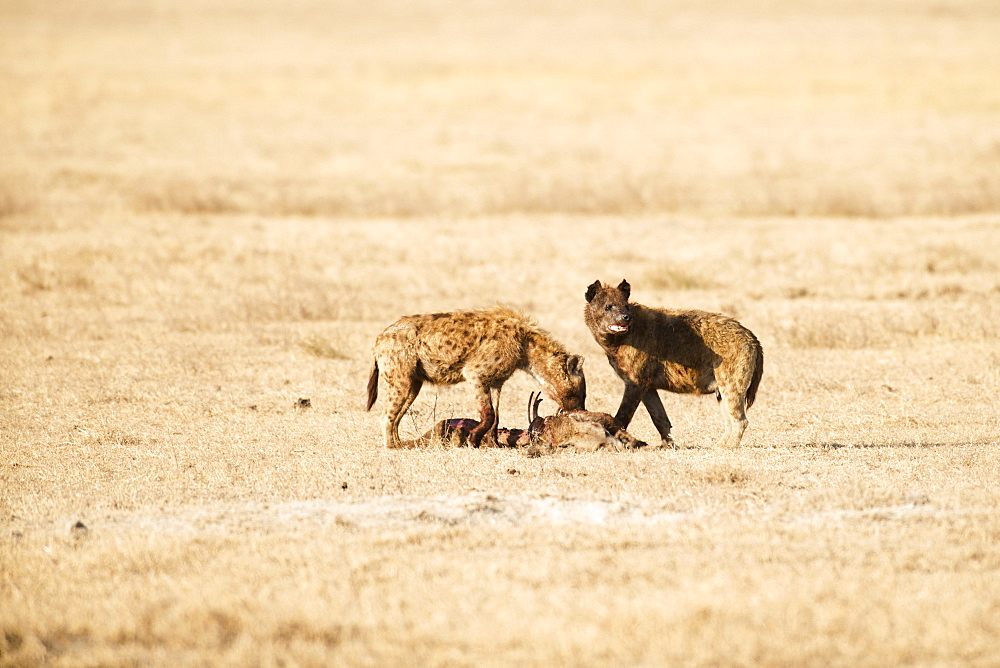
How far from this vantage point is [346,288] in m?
17.6

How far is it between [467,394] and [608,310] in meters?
3.18

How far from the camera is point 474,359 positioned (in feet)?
33.2

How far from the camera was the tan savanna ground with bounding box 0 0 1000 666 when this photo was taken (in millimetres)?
6609

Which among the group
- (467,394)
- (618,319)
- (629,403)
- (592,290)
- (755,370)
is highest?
(592,290)

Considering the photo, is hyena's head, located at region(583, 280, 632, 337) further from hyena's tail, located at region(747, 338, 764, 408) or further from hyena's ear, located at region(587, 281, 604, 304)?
hyena's tail, located at region(747, 338, 764, 408)

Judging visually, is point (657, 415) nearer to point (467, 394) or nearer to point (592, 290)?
point (592, 290)


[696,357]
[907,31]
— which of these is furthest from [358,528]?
[907,31]

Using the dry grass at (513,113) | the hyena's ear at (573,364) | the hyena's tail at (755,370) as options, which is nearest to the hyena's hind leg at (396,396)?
the hyena's ear at (573,364)

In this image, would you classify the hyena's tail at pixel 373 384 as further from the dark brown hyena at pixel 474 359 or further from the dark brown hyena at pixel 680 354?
Result: the dark brown hyena at pixel 680 354

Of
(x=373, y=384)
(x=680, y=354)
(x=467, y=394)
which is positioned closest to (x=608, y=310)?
(x=680, y=354)

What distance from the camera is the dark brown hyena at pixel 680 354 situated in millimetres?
10070

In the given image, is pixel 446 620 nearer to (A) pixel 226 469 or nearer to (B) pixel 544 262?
(A) pixel 226 469

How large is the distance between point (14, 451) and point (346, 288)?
299 inches

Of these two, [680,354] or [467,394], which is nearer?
[680,354]
